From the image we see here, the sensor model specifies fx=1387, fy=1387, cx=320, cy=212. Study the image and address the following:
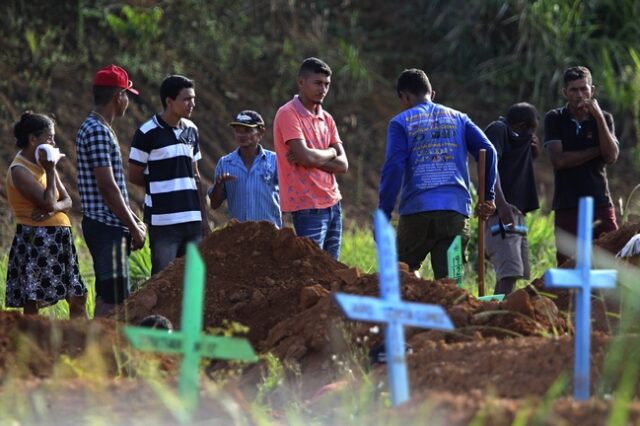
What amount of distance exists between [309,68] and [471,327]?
8.61 ft

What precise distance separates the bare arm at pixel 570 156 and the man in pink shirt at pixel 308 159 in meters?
1.43

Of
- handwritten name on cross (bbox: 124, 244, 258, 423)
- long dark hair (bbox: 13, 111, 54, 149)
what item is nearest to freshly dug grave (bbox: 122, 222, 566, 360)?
long dark hair (bbox: 13, 111, 54, 149)

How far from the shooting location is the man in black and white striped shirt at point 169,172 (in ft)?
26.3

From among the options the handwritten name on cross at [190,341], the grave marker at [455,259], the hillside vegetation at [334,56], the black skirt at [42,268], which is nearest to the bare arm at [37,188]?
the black skirt at [42,268]

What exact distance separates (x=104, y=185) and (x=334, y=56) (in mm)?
8850

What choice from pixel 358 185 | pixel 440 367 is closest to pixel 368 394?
pixel 440 367

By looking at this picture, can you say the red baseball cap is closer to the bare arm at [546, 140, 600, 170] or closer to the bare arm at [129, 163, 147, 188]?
the bare arm at [129, 163, 147, 188]

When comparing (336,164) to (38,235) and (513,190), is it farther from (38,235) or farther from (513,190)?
(38,235)

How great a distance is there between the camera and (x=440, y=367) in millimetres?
5629

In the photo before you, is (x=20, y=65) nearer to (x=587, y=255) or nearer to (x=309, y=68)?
(x=309, y=68)

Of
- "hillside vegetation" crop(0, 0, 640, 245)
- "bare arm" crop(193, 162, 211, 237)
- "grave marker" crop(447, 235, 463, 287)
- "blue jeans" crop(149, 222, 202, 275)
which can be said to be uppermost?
"hillside vegetation" crop(0, 0, 640, 245)

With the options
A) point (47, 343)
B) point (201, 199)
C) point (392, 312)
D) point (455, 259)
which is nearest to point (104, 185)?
point (201, 199)

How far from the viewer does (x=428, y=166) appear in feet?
26.5

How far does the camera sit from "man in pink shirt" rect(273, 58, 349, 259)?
827 centimetres
